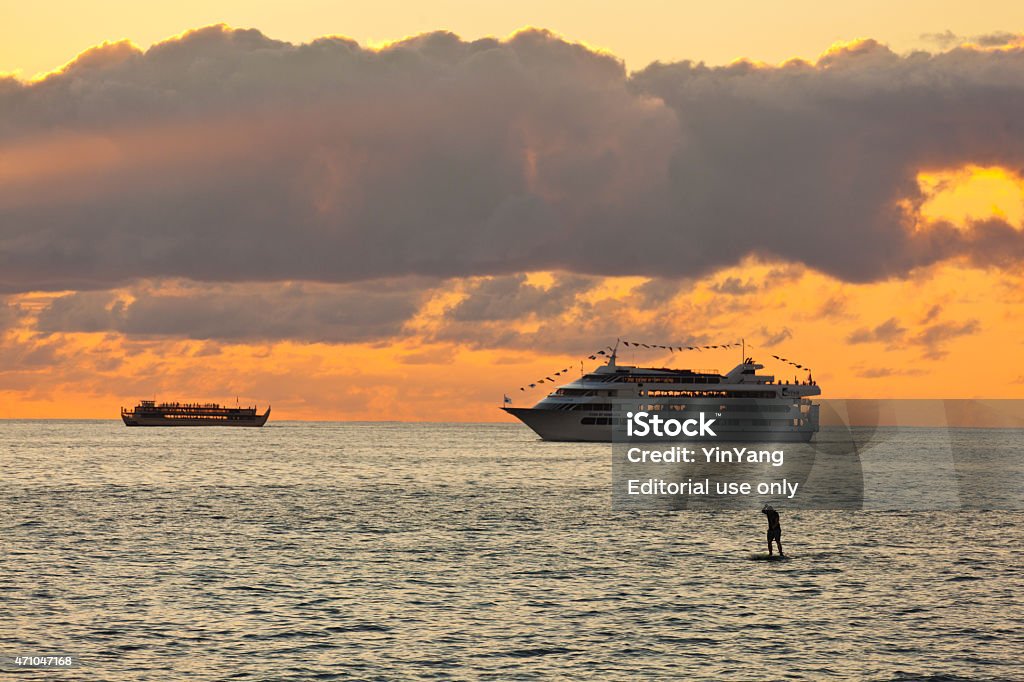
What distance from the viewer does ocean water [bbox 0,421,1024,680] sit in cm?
4094

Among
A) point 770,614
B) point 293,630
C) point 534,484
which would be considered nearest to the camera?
point 293,630

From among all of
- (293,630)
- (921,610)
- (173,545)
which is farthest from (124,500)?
(921,610)

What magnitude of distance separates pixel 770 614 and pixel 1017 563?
2409 cm

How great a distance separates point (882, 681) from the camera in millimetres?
38156

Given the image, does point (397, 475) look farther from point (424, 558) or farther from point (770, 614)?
point (770, 614)

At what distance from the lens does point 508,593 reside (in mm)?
54719

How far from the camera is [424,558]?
67500mm

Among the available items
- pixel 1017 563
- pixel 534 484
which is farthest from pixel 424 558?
pixel 534 484

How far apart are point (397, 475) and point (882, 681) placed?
12837 cm

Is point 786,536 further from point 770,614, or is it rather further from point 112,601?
point 112,601

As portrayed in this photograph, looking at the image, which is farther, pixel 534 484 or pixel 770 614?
pixel 534 484

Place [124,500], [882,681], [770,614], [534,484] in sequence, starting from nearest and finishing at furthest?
[882,681], [770,614], [124,500], [534,484]

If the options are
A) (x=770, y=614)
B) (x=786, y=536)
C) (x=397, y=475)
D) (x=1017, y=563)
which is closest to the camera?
(x=770, y=614)

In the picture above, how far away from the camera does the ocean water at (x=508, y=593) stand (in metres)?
40.9
